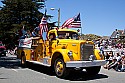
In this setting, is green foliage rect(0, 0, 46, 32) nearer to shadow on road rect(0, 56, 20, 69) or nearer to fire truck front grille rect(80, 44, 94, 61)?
shadow on road rect(0, 56, 20, 69)

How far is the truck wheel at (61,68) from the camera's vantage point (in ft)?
38.5

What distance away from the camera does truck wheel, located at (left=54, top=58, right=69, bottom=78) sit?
1175 cm

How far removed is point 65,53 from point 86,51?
1068 millimetres

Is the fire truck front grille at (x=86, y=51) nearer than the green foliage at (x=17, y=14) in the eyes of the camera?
Yes

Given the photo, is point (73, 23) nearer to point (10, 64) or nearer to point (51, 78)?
point (51, 78)

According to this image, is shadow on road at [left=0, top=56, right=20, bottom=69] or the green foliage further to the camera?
the green foliage

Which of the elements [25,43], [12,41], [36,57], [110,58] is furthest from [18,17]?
[110,58]

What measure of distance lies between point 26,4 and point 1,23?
7.82 feet

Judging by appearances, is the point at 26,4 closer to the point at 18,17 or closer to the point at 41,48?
the point at 18,17

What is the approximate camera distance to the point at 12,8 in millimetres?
19453

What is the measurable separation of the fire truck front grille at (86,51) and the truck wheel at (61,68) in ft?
3.19

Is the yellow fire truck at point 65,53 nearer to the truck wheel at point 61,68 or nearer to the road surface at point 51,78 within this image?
the truck wheel at point 61,68

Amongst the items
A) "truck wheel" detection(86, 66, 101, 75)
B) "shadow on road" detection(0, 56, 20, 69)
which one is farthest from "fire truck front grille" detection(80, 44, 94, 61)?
"shadow on road" detection(0, 56, 20, 69)

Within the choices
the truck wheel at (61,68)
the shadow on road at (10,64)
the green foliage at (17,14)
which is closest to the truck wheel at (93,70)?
the truck wheel at (61,68)
